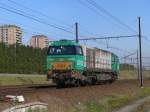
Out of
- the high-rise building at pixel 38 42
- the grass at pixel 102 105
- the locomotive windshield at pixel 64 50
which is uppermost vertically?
the high-rise building at pixel 38 42

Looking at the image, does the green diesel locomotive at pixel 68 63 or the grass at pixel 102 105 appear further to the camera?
the green diesel locomotive at pixel 68 63

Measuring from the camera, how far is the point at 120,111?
73.9ft

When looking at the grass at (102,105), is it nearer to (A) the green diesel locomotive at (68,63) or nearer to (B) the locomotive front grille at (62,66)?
(A) the green diesel locomotive at (68,63)

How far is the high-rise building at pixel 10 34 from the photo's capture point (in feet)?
261

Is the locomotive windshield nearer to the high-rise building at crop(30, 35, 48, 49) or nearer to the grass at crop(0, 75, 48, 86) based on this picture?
the grass at crop(0, 75, 48, 86)

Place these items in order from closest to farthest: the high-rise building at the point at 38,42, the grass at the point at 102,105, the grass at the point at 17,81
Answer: the grass at the point at 102,105 → the grass at the point at 17,81 → the high-rise building at the point at 38,42

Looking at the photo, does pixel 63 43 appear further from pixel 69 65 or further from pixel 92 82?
pixel 92 82

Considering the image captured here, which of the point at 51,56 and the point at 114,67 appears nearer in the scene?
the point at 51,56

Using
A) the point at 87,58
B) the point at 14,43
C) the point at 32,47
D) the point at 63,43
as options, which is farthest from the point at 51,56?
the point at 32,47

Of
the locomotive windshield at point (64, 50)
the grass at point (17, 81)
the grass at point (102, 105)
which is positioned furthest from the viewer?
the grass at point (17, 81)

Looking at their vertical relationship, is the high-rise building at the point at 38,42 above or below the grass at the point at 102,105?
above

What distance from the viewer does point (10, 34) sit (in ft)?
274

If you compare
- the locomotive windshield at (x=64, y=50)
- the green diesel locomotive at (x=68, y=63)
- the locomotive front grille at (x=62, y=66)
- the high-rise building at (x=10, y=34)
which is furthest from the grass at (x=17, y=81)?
the high-rise building at (x=10, y=34)

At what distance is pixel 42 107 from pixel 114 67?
117 feet
